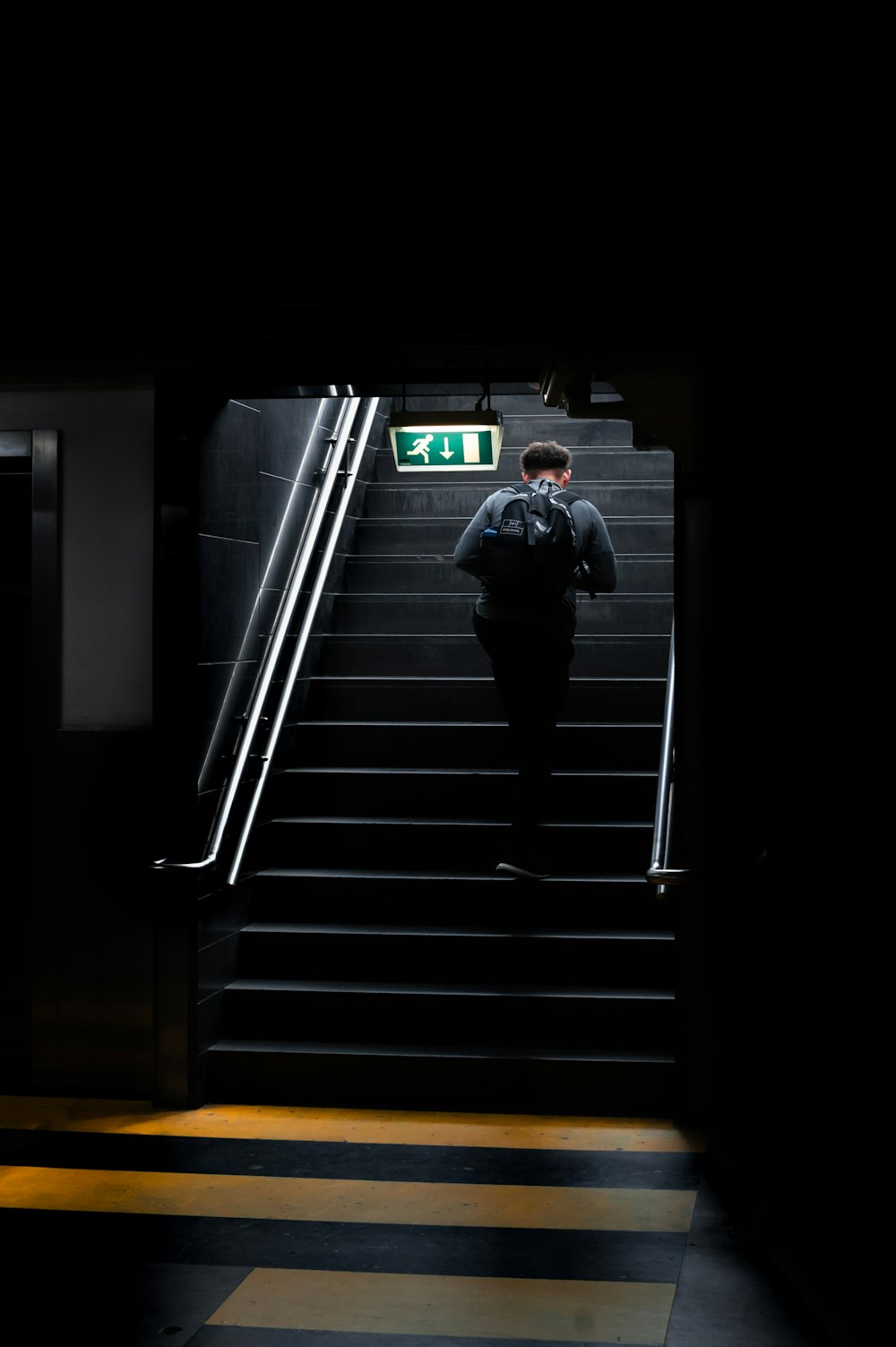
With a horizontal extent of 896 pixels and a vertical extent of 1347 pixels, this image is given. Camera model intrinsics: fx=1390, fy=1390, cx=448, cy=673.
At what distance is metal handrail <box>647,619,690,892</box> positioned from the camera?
216 inches

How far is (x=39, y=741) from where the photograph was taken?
20.1 ft

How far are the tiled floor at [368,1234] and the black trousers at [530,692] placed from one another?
1524mm

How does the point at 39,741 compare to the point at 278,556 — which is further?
the point at 278,556

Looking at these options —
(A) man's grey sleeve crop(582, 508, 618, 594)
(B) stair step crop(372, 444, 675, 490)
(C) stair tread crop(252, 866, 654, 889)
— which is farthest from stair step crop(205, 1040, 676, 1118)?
(B) stair step crop(372, 444, 675, 490)

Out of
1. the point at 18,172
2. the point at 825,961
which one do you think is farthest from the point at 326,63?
the point at 825,961

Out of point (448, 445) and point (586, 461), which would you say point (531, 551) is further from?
point (586, 461)

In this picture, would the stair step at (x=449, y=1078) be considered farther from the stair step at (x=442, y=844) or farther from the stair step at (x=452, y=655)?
the stair step at (x=452, y=655)

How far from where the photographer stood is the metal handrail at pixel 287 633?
6043 millimetres

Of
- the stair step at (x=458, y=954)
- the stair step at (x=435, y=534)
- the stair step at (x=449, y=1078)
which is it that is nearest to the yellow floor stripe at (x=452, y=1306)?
the stair step at (x=449, y=1078)

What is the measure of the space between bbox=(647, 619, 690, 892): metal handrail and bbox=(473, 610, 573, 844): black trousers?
1.95 feet

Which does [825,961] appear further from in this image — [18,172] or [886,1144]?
[18,172]

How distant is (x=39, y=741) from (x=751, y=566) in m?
3.28

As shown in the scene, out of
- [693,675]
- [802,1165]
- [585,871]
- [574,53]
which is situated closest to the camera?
[574,53]

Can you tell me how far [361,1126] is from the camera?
5578 mm
